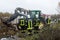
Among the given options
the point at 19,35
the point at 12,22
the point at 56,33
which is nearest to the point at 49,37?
the point at 56,33

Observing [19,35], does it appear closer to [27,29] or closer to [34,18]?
[27,29]

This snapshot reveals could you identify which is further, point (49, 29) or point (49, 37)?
point (49, 29)

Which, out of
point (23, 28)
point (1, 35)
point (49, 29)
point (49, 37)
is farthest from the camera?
point (23, 28)

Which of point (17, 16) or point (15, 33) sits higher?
point (17, 16)

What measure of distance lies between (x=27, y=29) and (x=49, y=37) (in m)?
3.98

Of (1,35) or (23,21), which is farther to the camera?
(23,21)

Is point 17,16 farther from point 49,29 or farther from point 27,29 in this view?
point 49,29

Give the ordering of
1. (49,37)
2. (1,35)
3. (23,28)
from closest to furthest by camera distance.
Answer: (49,37)
(1,35)
(23,28)

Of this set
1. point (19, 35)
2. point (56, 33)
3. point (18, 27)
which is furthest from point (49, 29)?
point (18, 27)

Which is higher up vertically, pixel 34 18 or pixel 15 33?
pixel 34 18

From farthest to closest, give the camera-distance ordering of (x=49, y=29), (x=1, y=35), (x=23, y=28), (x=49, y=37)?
(x=23, y=28) → (x=1, y=35) → (x=49, y=29) → (x=49, y=37)

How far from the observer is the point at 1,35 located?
12.1 metres

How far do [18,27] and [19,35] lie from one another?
1.07 m

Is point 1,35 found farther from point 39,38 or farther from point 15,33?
point 39,38
